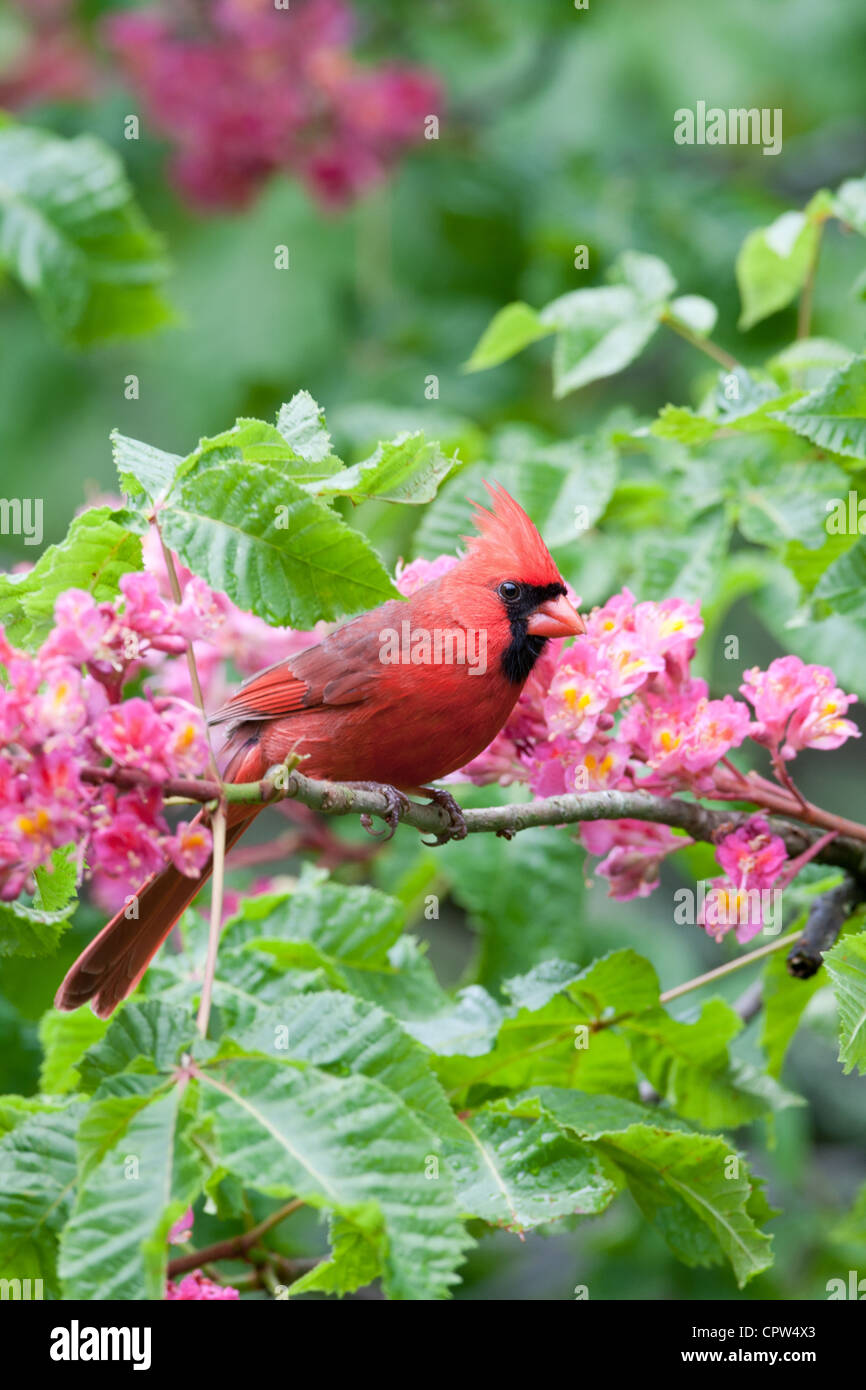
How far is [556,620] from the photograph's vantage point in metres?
2.35

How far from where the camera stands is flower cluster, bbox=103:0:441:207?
209 inches

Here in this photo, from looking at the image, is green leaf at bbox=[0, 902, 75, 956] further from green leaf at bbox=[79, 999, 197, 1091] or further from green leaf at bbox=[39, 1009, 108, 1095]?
green leaf at bbox=[39, 1009, 108, 1095]

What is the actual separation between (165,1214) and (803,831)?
3.89 feet

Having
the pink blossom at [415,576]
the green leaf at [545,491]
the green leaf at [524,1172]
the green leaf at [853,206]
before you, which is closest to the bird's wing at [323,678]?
the pink blossom at [415,576]

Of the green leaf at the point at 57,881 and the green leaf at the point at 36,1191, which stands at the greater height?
the green leaf at the point at 57,881

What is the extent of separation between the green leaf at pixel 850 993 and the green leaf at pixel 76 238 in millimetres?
2504

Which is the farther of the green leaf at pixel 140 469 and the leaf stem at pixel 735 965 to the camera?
the leaf stem at pixel 735 965

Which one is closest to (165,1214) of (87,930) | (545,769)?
(545,769)

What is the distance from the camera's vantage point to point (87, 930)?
10.3 ft

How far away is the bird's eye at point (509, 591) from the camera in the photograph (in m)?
2.45

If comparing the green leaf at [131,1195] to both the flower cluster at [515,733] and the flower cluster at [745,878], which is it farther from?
the flower cluster at [745,878]

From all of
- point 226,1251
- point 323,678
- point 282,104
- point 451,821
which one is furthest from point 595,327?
point 282,104

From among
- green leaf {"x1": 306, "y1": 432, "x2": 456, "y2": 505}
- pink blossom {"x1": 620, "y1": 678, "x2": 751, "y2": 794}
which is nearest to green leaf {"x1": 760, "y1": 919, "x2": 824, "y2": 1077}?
pink blossom {"x1": 620, "y1": 678, "x2": 751, "y2": 794}

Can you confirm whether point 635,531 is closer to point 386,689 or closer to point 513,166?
point 386,689
